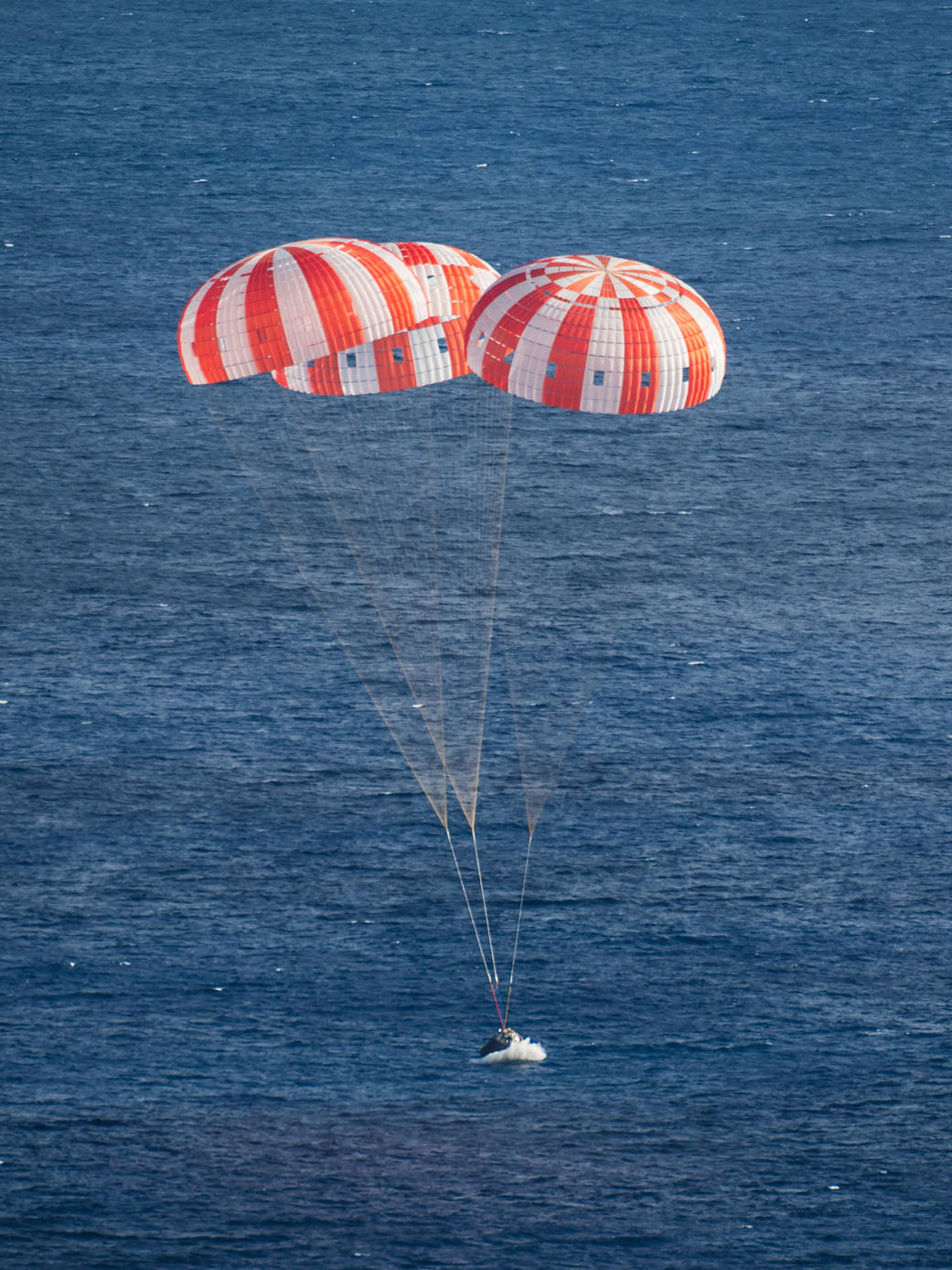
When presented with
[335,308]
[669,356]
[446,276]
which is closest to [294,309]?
[335,308]

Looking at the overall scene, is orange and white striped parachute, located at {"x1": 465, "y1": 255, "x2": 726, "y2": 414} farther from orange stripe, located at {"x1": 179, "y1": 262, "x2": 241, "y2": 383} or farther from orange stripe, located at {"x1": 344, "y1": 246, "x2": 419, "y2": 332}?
orange stripe, located at {"x1": 179, "y1": 262, "x2": 241, "y2": 383}

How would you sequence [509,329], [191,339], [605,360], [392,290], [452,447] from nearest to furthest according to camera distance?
[605,360] < [509,329] < [392,290] < [191,339] < [452,447]

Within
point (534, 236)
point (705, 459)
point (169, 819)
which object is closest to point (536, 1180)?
point (169, 819)

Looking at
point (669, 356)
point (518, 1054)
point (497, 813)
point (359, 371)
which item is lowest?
point (518, 1054)

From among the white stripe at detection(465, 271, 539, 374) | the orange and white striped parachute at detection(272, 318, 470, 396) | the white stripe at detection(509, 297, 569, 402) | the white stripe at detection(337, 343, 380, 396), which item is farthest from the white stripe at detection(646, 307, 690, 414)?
the white stripe at detection(337, 343, 380, 396)

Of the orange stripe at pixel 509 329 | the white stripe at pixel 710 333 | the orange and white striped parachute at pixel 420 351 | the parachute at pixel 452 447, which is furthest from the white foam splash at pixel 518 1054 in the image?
the orange and white striped parachute at pixel 420 351

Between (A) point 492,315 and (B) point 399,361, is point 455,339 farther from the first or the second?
(A) point 492,315

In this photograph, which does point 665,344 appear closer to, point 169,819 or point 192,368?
point 192,368
